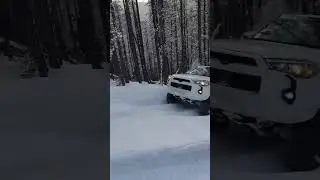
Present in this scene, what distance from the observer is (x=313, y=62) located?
3.13 meters

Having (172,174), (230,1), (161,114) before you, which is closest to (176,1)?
(161,114)

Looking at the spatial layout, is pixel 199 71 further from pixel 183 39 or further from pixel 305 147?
pixel 305 147

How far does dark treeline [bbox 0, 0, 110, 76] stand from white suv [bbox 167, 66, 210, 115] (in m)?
3.55

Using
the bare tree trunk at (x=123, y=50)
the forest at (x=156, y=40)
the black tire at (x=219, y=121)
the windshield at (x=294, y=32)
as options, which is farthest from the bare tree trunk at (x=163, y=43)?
the windshield at (x=294, y=32)

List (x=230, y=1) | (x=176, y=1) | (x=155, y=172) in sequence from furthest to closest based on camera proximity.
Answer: (x=176, y=1) → (x=155, y=172) → (x=230, y=1)

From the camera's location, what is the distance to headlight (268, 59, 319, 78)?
3.14 meters

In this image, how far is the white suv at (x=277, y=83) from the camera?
10.4ft

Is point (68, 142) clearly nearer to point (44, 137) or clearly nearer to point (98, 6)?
point (44, 137)

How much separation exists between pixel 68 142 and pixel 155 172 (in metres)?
1.45

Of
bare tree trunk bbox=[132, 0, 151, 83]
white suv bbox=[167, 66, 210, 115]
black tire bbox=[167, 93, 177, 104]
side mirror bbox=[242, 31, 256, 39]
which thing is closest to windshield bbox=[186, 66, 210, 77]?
white suv bbox=[167, 66, 210, 115]

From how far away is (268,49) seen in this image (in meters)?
3.27

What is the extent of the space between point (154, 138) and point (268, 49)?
2.40m

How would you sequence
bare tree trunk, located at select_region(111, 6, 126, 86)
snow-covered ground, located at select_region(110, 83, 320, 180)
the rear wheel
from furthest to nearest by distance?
bare tree trunk, located at select_region(111, 6, 126, 86)
the rear wheel
snow-covered ground, located at select_region(110, 83, 320, 180)

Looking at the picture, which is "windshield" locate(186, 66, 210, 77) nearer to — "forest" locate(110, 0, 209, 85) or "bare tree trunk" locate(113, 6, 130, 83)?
"forest" locate(110, 0, 209, 85)
